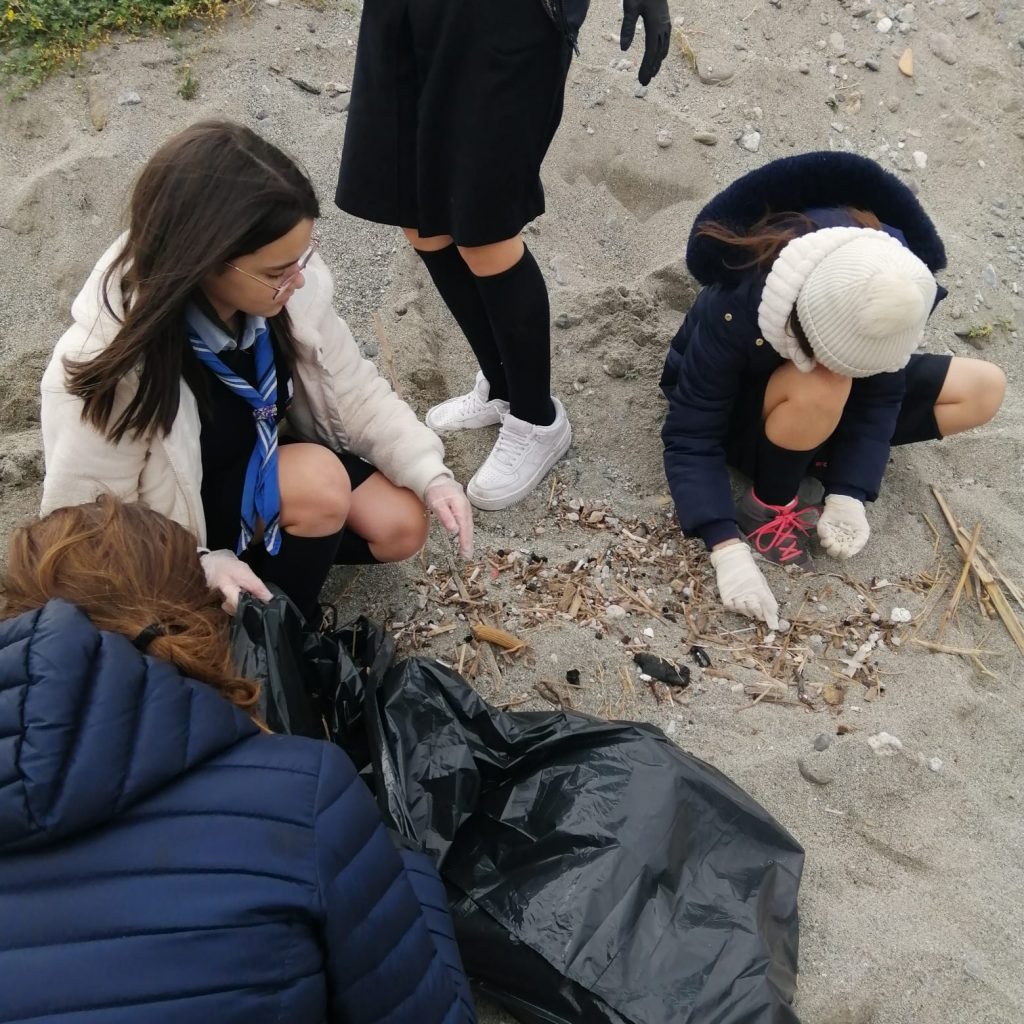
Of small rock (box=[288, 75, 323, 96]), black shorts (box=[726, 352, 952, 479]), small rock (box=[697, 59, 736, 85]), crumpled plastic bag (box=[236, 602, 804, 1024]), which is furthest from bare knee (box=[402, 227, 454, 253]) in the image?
small rock (box=[697, 59, 736, 85])

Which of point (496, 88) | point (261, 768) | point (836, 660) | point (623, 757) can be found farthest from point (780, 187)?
point (261, 768)

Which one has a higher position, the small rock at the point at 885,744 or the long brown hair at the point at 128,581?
the long brown hair at the point at 128,581

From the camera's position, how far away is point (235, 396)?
5.61ft

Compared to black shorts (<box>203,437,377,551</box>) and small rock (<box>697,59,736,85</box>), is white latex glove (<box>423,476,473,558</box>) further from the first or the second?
small rock (<box>697,59,736,85</box>)

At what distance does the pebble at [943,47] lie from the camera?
3.59m

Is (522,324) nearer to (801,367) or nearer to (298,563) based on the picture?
(801,367)

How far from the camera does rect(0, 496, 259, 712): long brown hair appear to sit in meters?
1.06

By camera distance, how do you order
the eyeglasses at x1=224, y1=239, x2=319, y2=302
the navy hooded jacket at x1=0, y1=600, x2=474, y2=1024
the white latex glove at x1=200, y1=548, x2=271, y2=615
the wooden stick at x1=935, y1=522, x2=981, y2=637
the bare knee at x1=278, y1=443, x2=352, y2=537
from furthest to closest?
the wooden stick at x1=935, y1=522, x2=981, y2=637 < the bare knee at x1=278, y1=443, x2=352, y2=537 < the white latex glove at x1=200, y1=548, x2=271, y2=615 < the eyeglasses at x1=224, y1=239, x2=319, y2=302 < the navy hooded jacket at x1=0, y1=600, x2=474, y2=1024

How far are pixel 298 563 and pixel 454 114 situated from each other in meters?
0.90

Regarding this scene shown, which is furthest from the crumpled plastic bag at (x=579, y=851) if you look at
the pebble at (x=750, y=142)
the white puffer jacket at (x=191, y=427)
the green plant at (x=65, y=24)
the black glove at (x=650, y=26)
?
the green plant at (x=65, y=24)

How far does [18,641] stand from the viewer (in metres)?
0.88

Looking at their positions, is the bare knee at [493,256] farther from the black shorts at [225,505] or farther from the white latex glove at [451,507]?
the black shorts at [225,505]

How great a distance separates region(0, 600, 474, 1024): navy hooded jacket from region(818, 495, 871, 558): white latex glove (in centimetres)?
153

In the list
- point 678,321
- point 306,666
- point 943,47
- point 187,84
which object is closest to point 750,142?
point 678,321
